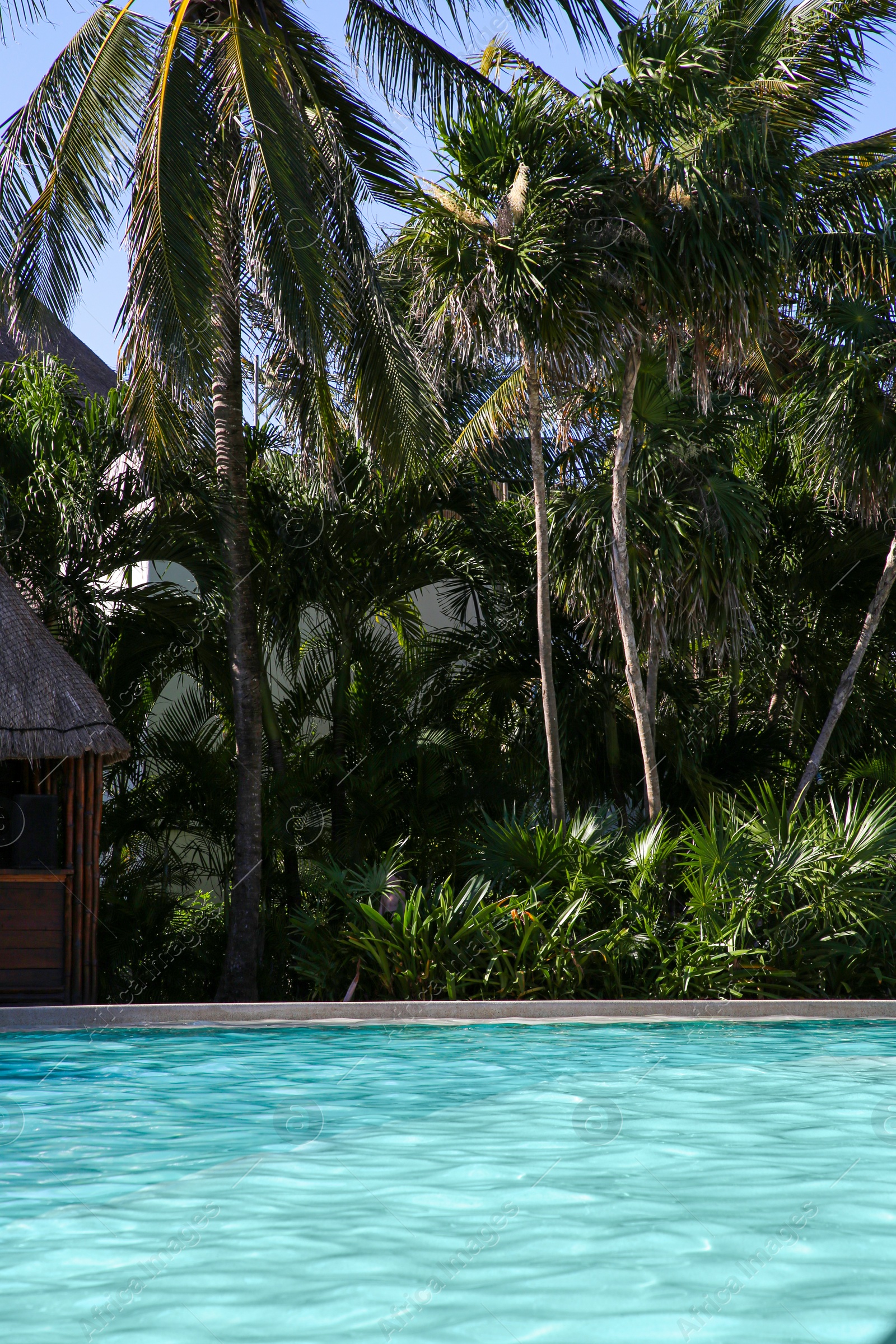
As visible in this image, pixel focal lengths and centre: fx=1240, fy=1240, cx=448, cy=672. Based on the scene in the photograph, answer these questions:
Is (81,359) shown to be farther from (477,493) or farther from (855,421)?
(855,421)

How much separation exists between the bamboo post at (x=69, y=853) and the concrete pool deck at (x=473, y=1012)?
1.07 m

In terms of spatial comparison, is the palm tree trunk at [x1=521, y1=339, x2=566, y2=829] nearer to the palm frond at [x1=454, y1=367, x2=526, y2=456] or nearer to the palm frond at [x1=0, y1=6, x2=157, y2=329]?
the palm frond at [x1=454, y1=367, x2=526, y2=456]

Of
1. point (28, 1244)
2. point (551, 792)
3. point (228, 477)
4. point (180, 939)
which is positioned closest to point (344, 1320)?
point (28, 1244)

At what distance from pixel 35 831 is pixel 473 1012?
3.61m

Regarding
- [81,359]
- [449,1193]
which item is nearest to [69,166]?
[449,1193]

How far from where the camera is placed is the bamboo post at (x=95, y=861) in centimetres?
930

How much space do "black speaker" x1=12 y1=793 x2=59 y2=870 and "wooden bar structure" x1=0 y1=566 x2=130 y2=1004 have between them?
21 millimetres

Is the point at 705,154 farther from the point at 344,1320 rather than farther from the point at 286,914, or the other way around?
the point at 344,1320

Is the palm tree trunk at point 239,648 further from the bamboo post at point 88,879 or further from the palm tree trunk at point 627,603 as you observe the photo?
the palm tree trunk at point 627,603

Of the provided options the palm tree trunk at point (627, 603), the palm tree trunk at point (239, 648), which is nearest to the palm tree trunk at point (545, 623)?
the palm tree trunk at point (627, 603)

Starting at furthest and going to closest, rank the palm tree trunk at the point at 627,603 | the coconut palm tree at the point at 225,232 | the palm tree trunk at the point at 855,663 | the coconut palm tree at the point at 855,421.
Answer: the palm tree trunk at the point at 855,663 → the coconut palm tree at the point at 855,421 → the palm tree trunk at the point at 627,603 → the coconut palm tree at the point at 225,232

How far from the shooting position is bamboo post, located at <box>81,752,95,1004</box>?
9250 mm

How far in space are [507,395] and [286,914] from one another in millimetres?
5265

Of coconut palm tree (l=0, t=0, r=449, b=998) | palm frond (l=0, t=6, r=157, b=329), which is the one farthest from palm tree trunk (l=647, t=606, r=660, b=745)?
palm frond (l=0, t=6, r=157, b=329)
